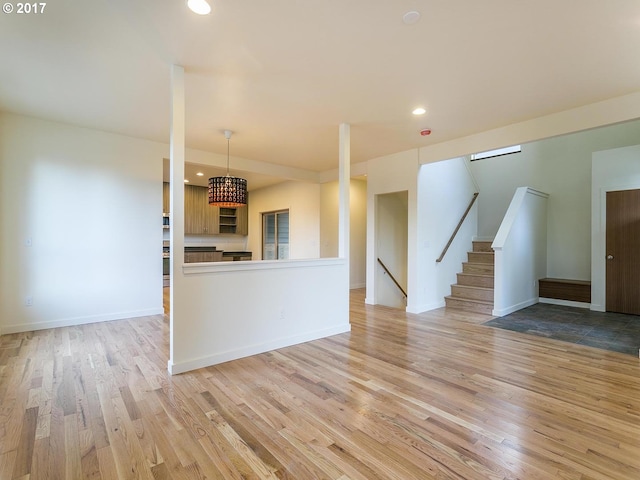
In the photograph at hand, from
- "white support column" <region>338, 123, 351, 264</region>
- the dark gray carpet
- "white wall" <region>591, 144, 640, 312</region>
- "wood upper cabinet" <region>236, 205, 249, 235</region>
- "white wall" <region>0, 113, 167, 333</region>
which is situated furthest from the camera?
"wood upper cabinet" <region>236, 205, 249, 235</region>

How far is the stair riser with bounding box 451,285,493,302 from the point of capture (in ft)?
17.8

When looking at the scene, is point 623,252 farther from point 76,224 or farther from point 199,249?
point 199,249

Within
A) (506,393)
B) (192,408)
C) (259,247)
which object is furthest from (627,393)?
(259,247)

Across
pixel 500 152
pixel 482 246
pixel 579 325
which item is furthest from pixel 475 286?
pixel 500 152

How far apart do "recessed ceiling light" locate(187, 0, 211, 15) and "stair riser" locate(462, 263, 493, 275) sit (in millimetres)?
5888

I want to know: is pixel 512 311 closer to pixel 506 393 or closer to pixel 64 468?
pixel 506 393

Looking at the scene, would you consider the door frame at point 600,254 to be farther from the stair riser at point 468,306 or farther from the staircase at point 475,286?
the stair riser at point 468,306

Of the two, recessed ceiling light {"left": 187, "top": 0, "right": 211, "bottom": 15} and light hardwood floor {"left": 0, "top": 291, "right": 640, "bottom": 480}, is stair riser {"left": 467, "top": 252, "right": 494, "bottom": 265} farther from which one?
recessed ceiling light {"left": 187, "top": 0, "right": 211, "bottom": 15}

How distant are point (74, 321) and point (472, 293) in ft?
20.7

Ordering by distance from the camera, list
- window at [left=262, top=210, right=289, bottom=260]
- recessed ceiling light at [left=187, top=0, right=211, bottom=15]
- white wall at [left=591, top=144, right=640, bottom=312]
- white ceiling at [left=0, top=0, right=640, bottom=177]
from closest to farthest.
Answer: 1. recessed ceiling light at [left=187, top=0, right=211, bottom=15]
2. white ceiling at [left=0, top=0, right=640, bottom=177]
3. white wall at [left=591, top=144, right=640, bottom=312]
4. window at [left=262, top=210, right=289, bottom=260]

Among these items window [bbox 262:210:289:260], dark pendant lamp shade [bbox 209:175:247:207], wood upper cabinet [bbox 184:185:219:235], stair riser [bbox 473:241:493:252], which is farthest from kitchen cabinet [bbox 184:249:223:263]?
stair riser [bbox 473:241:493:252]

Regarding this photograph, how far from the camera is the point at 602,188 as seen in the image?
541cm

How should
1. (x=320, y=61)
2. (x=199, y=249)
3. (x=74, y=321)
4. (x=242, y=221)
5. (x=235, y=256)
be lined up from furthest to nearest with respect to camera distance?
(x=242, y=221), (x=235, y=256), (x=199, y=249), (x=74, y=321), (x=320, y=61)

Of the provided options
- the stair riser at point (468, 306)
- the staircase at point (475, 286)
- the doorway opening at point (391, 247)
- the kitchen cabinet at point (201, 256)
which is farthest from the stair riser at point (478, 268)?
the kitchen cabinet at point (201, 256)
